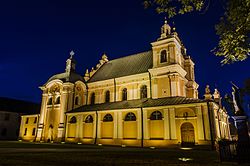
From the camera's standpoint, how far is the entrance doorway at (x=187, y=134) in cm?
2098

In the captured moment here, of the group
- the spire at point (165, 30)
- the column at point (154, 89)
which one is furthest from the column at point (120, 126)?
the spire at point (165, 30)

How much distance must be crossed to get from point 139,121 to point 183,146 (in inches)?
232

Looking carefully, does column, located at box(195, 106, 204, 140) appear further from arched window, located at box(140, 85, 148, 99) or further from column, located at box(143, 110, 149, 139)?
arched window, located at box(140, 85, 148, 99)

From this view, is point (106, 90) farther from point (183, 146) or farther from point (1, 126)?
point (1, 126)

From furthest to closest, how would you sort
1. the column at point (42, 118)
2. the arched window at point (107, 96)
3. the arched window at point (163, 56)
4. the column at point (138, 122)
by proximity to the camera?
1. the column at point (42, 118)
2. the arched window at point (107, 96)
3. the arched window at point (163, 56)
4. the column at point (138, 122)

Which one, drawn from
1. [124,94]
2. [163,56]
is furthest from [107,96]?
[163,56]

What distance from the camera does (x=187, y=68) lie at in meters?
31.3

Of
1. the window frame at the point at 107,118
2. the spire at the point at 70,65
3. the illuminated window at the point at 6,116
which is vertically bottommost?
the window frame at the point at 107,118

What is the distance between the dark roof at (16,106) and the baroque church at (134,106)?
9.45 m

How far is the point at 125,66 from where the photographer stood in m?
32.5

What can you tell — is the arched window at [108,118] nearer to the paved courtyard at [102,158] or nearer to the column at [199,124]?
the column at [199,124]

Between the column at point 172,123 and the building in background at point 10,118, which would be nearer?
the column at point 172,123

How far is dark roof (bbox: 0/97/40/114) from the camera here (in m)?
43.4

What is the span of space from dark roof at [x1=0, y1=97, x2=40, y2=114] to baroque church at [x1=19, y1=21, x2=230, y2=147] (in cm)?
945
